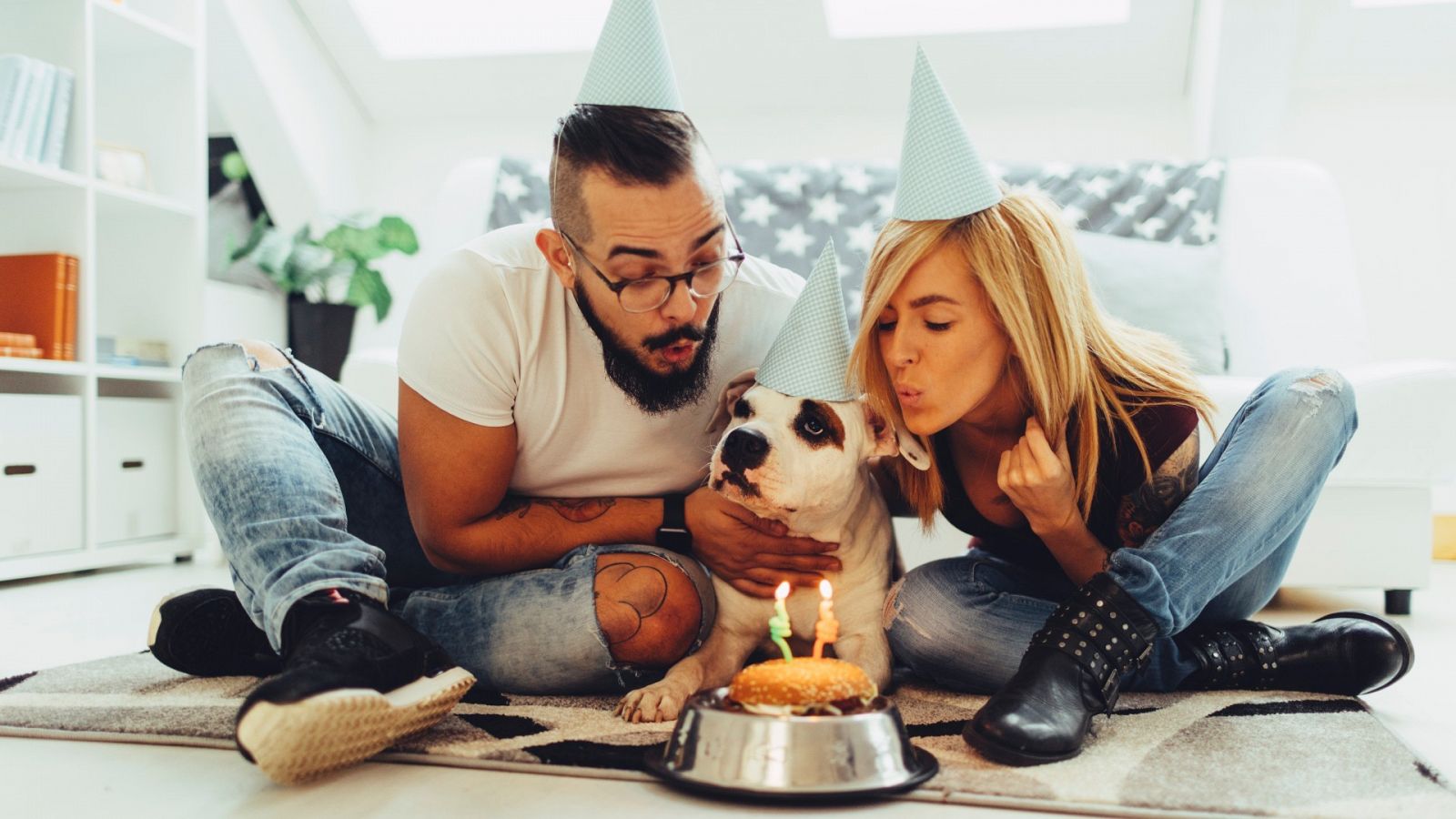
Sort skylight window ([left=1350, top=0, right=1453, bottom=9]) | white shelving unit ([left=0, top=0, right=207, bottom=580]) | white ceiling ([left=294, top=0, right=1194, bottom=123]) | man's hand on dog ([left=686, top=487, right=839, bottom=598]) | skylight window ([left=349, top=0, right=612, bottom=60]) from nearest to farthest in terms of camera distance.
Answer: man's hand on dog ([left=686, top=487, right=839, bottom=598]) < white shelving unit ([left=0, top=0, right=207, bottom=580]) < skylight window ([left=1350, top=0, right=1453, bottom=9]) < white ceiling ([left=294, top=0, right=1194, bottom=123]) < skylight window ([left=349, top=0, right=612, bottom=60])

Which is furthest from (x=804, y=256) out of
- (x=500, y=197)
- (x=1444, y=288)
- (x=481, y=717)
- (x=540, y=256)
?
(x=1444, y=288)

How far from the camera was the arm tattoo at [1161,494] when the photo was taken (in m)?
1.57

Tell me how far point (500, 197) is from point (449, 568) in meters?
1.72

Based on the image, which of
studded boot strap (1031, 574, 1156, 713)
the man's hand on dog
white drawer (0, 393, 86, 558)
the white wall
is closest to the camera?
studded boot strap (1031, 574, 1156, 713)

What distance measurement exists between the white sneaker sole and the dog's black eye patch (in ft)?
2.11

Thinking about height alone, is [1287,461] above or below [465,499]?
above

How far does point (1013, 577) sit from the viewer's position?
1.74 m

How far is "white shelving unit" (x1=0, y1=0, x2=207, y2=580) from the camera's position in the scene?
2889mm

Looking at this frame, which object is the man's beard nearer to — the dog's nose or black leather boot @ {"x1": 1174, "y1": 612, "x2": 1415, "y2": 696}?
the dog's nose

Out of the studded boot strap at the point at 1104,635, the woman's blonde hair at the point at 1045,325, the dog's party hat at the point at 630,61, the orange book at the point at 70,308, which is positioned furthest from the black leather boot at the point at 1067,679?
the orange book at the point at 70,308

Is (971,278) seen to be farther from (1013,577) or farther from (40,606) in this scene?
(40,606)

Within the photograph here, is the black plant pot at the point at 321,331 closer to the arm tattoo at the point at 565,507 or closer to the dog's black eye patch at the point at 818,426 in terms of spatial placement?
the arm tattoo at the point at 565,507

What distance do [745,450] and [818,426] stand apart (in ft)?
0.47

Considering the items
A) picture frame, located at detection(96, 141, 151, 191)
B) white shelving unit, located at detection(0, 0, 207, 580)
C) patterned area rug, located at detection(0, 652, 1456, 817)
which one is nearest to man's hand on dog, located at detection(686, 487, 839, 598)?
patterned area rug, located at detection(0, 652, 1456, 817)
